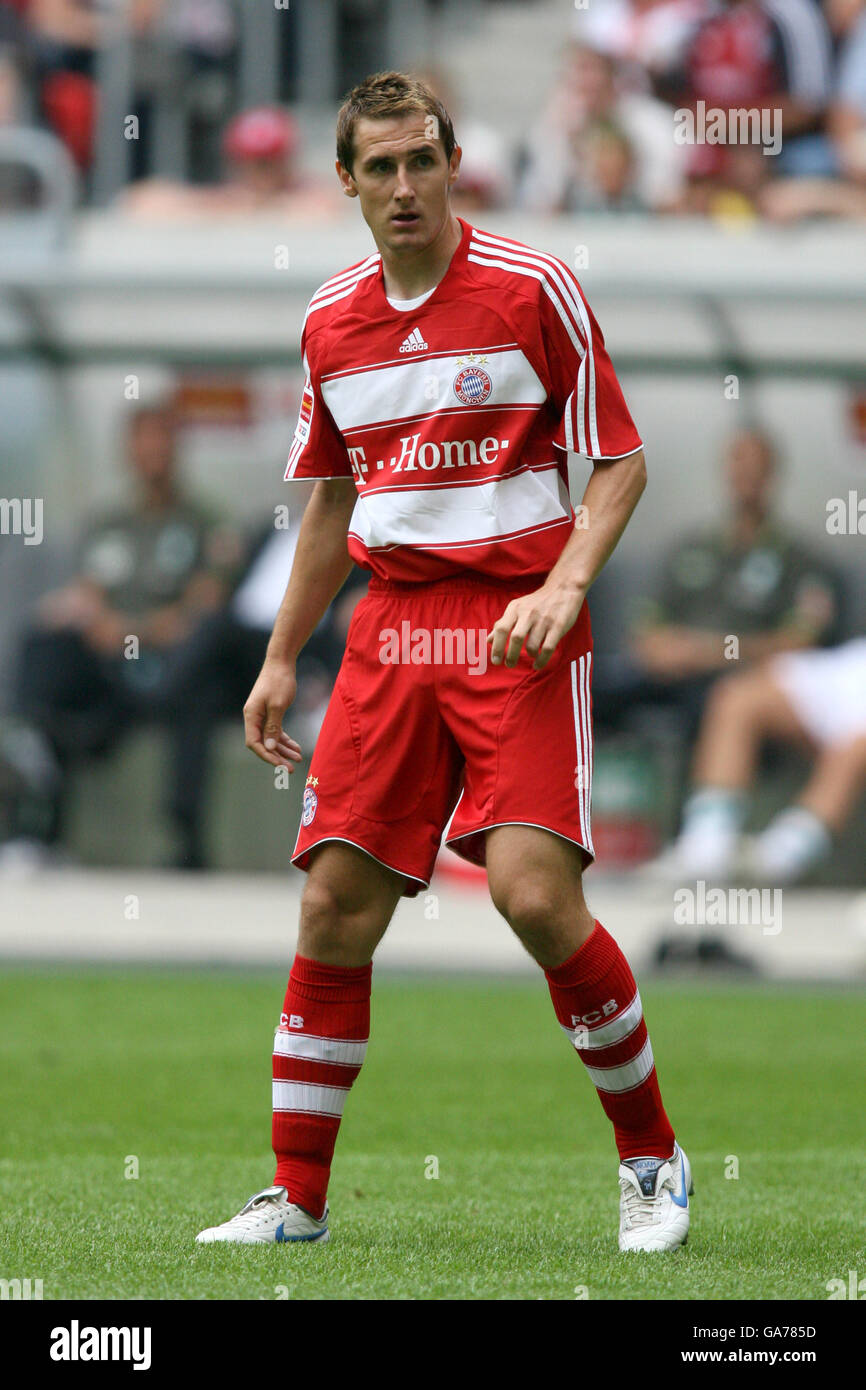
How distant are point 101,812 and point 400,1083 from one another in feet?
18.4

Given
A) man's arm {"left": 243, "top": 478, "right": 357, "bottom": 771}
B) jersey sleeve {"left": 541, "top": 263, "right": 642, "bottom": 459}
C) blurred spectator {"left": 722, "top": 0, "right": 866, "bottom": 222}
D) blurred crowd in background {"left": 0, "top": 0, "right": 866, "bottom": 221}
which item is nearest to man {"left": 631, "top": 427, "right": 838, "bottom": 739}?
blurred spectator {"left": 722, "top": 0, "right": 866, "bottom": 222}

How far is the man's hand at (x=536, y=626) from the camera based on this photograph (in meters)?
3.61

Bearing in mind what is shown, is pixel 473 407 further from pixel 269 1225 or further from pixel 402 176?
pixel 269 1225

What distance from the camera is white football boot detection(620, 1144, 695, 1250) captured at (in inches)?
151

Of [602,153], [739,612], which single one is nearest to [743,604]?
[739,612]

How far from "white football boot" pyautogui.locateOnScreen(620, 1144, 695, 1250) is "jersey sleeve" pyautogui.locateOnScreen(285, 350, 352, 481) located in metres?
1.50

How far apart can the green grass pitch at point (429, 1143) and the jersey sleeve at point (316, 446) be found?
1.53 metres

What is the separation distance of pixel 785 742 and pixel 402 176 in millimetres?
7032

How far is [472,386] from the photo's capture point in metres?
3.82

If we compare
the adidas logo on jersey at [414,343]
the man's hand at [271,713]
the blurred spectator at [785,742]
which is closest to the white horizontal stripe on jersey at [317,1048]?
the man's hand at [271,713]

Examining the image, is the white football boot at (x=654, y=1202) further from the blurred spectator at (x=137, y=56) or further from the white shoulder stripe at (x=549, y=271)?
the blurred spectator at (x=137, y=56)

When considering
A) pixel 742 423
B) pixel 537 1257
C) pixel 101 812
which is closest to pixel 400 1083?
pixel 537 1257

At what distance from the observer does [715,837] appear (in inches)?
380
